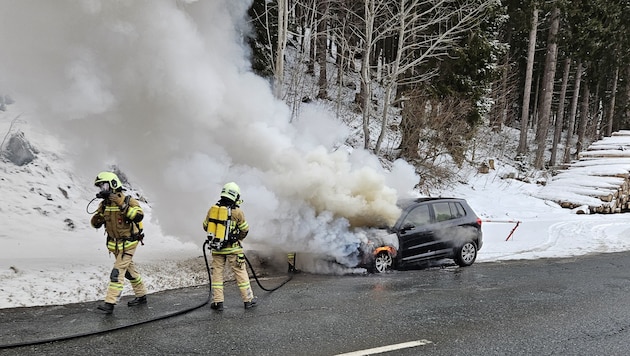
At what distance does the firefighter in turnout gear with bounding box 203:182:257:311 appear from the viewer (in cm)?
638

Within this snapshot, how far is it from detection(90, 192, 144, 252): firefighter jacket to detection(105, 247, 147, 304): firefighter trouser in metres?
0.12

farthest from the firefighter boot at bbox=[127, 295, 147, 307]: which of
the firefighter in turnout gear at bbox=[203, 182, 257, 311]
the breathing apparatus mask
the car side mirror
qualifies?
the car side mirror

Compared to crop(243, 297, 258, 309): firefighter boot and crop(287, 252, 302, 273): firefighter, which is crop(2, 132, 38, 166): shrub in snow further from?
crop(243, 297, 258, 309): firefighter boot

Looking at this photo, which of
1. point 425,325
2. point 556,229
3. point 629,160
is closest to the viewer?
point 425,325

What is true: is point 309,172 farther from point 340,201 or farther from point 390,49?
point 390,49

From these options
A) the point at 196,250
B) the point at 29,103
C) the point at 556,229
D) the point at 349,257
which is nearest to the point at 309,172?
the point at 349,257

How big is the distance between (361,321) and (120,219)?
340 centimetres

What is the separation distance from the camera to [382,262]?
9312 millimetres

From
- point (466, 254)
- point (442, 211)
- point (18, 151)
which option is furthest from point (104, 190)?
point (18, 151)

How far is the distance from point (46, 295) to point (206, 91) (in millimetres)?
3932

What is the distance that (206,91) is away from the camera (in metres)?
8.10

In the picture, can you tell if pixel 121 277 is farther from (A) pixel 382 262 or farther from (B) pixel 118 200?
(A) pixel 382 262

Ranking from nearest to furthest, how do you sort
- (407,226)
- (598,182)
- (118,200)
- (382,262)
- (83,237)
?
(118,200), (382,262), (407,226), (83,237), (598,182)

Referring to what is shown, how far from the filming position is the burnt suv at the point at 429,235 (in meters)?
9.40
